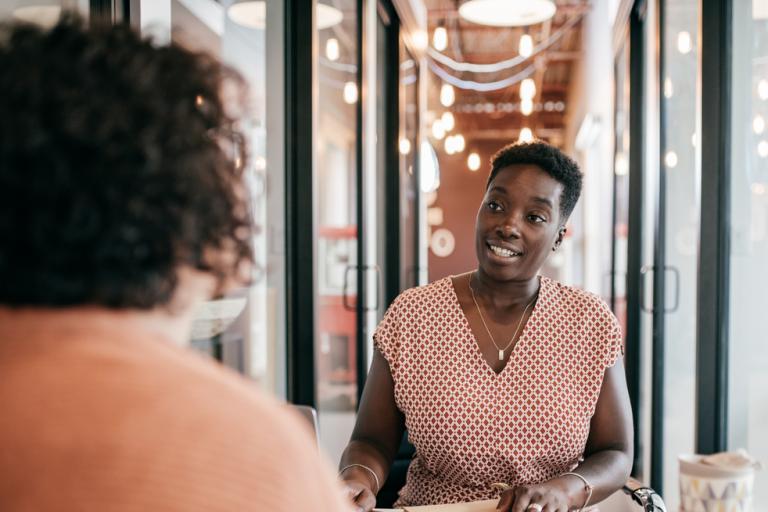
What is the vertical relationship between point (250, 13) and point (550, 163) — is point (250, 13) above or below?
above

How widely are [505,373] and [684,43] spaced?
2426 mm

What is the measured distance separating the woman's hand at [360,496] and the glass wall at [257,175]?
0.74 metres

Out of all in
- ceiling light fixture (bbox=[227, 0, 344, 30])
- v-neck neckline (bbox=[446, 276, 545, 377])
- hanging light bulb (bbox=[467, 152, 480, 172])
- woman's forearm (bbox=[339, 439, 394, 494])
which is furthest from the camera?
hanging light bulb (bbox=[467, 152, 480, 172])

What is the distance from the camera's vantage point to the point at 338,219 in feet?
13.0

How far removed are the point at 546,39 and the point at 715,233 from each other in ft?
26.8

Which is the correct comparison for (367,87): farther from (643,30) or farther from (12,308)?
(12,308)

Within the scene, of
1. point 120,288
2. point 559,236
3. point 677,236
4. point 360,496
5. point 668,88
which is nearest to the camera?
point 120,288

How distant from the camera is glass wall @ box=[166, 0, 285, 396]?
7.27 ft

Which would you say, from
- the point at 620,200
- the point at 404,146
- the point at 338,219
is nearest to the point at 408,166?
the point at 404,146

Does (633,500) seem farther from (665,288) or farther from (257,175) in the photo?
(665,288)

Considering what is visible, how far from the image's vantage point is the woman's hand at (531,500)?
4.68 ft

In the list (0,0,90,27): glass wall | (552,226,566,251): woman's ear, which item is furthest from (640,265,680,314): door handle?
(0,0,90,27): glass wall

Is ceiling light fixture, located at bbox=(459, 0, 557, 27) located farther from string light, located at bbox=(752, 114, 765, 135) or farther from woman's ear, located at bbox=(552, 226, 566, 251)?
woman's ear, located at bbox=(552, 226, 566, 251)

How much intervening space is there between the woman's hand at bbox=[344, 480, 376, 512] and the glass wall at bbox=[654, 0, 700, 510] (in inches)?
92.0
